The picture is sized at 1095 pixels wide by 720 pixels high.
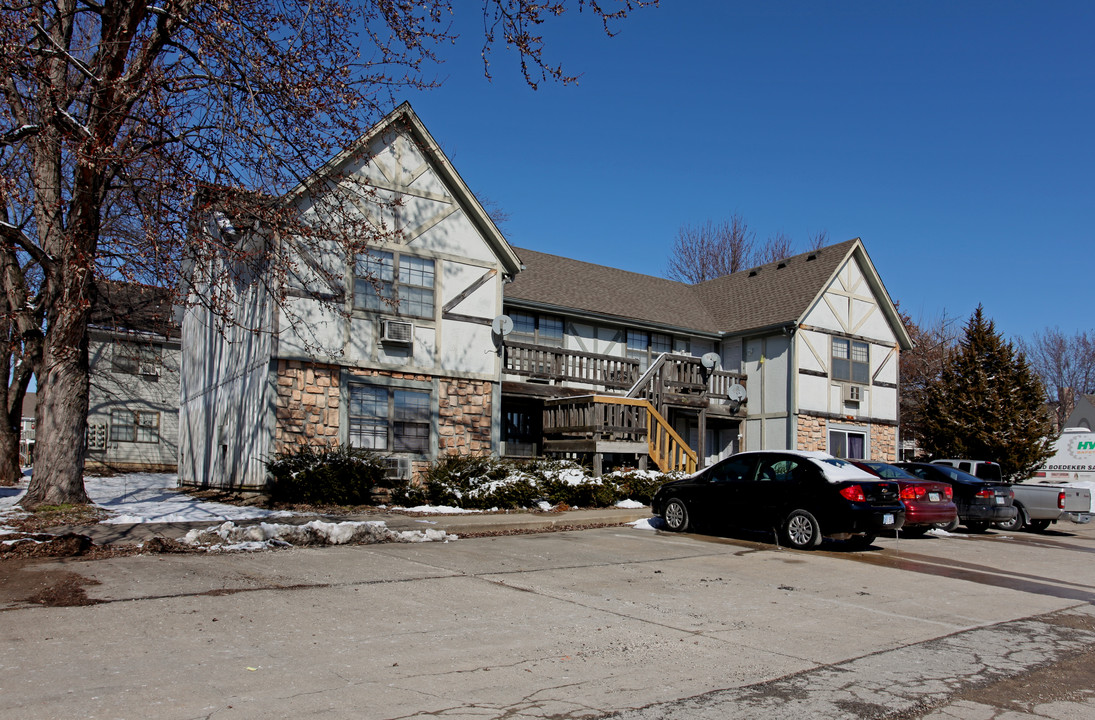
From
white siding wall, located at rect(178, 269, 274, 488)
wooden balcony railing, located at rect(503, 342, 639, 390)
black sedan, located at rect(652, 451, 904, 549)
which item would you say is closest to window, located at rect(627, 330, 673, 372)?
wooden balcony railing, located at rect(503, 342, 639, 390)

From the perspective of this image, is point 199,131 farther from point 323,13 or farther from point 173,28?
point 323,13

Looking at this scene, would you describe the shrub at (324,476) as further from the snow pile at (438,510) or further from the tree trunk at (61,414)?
the tree trunk at (61,414)

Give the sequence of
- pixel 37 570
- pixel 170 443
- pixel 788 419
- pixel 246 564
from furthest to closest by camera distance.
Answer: pixel 170 443
pixel 788 419
pixel 246 564
pixel 37 570

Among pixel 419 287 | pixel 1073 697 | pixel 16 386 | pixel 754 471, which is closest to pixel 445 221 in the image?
pixel 419 287

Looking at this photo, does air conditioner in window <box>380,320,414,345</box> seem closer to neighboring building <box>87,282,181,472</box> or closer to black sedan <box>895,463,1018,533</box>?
black sedan <box>895,463,1018,533</box>

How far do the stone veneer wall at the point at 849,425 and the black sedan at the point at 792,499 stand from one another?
1384 cm

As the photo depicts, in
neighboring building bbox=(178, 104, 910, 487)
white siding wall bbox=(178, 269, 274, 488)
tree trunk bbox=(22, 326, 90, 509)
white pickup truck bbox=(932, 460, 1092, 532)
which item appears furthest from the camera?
white pickup truck bbox=(932, 460, 1092, 532)

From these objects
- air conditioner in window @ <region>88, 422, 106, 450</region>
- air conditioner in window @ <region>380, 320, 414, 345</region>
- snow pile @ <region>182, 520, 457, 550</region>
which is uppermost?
air conditioner in window @ <region>380, 320, 414, 345</region>

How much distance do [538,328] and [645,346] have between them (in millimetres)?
4403

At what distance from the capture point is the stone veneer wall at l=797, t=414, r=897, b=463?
89.9ft

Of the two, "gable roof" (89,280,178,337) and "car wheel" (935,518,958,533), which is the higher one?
"gable roof" (89,280,178,337)

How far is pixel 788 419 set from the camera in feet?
89.1

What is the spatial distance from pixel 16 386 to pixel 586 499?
57.8 ft

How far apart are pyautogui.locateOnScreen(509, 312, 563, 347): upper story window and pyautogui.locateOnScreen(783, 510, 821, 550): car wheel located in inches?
498
